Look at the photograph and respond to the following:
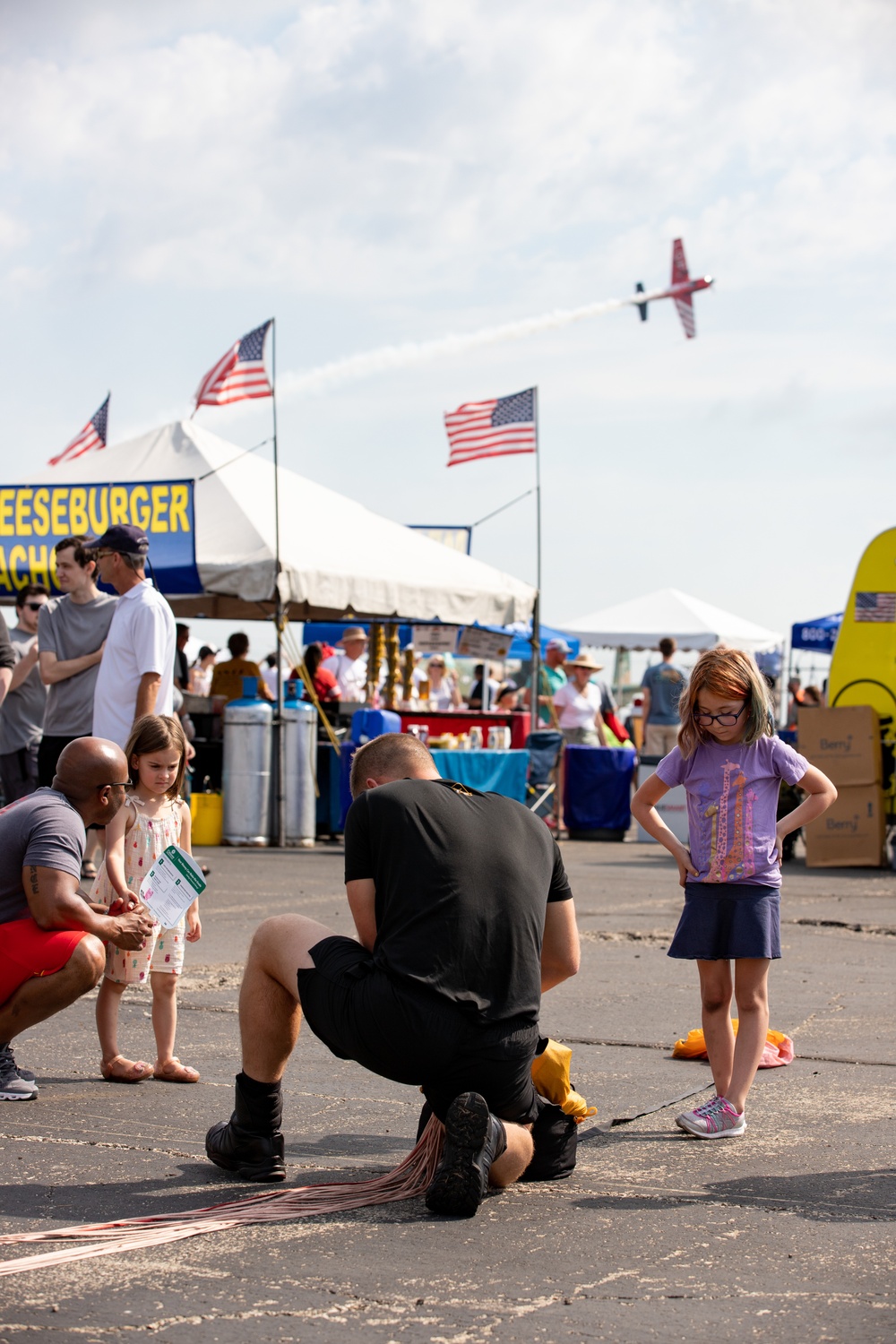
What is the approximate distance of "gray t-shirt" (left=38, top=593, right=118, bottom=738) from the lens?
8.32 metres

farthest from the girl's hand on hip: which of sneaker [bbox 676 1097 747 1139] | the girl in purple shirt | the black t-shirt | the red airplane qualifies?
the red airplane

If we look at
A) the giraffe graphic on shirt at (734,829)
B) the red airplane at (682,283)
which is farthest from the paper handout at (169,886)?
the red airplane at (682,283)

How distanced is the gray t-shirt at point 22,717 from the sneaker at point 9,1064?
5.42 metres

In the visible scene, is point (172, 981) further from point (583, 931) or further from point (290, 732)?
point (290, 732)

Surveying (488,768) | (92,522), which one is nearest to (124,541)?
(92,522)

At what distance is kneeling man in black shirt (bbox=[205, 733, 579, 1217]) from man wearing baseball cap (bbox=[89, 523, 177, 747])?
132 inches

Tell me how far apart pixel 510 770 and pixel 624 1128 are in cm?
1008

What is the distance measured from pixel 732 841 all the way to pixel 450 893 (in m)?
1.37

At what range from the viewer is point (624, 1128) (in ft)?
15.8

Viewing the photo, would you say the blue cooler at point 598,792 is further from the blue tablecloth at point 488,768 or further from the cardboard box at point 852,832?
the cardboard box at point 852,832

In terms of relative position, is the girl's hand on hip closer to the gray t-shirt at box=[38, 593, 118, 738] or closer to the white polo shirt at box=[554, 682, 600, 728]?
the gray t-shirt at box=[38, 593, 118, 738]

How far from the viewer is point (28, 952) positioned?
4.84 meters

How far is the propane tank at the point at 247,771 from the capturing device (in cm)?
1465

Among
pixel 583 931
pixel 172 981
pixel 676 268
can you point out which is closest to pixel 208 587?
pixel 583 931
